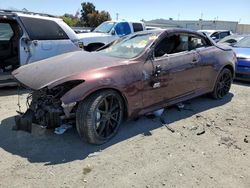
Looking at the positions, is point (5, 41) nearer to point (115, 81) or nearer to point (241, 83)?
point (115, 81)

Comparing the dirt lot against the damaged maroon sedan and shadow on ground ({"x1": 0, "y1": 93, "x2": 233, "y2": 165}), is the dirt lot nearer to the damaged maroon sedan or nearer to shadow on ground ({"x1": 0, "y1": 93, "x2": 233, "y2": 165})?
shadow on ground ({"x1": 0, "y1": 93, "x2": 233, "y2": 165})

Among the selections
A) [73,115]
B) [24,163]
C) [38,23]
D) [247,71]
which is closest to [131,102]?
[73,115]

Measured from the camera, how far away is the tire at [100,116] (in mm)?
4008

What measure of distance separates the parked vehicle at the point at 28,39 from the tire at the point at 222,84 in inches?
139

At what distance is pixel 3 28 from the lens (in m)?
7.56

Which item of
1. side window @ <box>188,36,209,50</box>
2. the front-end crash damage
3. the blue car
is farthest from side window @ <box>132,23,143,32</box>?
the front-end crash damage

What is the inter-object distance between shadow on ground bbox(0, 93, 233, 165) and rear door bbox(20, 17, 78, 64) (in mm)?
2220

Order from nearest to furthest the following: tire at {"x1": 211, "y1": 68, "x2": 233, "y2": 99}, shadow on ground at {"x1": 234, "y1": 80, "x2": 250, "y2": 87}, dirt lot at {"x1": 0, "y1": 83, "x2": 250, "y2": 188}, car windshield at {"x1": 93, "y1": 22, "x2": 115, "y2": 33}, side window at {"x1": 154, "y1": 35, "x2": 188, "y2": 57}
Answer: dirt lot at {"x1": 0, "y1": 83, "x2": 250, "y2": 188} < side window at {"x1": 154, "y1": 35, "x2": 188, "y2": 57} < tire at {"x1": 211, "y1": 68, "x2": 233, "y2": 99} < shadow on ground at {"x1": 234, "y1": 80, "x2": 250, "y2": 87} < car windshield at {"x1": 93, "y1": 22, "x2": 115, "y2": 33}

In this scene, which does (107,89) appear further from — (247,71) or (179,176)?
(247,71)

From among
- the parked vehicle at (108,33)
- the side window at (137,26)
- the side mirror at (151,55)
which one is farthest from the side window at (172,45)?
the side window at (137,26)

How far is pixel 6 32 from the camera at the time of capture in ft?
25.2

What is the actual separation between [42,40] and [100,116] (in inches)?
142

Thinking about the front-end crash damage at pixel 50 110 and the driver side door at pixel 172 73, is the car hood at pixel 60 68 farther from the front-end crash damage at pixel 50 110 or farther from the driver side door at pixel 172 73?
the driver side door at pixel 172 73

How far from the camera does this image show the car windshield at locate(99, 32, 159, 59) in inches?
195
